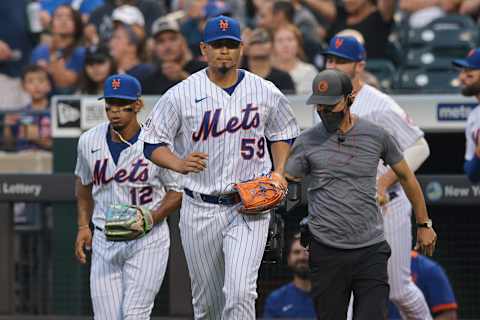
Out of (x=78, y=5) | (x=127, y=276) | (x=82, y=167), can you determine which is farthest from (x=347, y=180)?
(x=78, y=5)

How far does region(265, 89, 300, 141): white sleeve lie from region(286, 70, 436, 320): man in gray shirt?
13 centimetres

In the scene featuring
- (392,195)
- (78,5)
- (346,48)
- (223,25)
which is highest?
(78,5)

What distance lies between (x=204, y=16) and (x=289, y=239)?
11.2 ft

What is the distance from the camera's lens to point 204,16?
11633mm

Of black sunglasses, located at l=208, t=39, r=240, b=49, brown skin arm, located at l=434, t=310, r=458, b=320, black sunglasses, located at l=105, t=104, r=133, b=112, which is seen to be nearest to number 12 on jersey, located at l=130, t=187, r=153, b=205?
black sunglasses, located at l=105, t=104, r=133, b=112

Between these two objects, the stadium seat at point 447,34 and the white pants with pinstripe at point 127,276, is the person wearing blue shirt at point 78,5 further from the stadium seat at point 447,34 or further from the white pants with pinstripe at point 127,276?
the white pants with pinstripe at point 127,276

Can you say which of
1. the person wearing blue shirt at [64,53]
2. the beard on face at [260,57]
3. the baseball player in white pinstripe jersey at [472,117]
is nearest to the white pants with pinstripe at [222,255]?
the baseball player in white pinstripe jersey at [472,117]

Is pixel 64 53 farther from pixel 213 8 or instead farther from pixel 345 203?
pixel 345 203

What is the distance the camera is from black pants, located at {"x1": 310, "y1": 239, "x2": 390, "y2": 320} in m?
6.43

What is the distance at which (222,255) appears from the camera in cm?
657

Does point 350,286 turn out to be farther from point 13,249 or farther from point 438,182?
point 13,249

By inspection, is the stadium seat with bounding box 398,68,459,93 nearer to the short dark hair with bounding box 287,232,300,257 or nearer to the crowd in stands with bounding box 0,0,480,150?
the crowd in stands with bounding box 0,0,480,150

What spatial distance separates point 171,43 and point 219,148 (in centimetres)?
383

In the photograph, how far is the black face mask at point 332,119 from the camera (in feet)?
21.2
